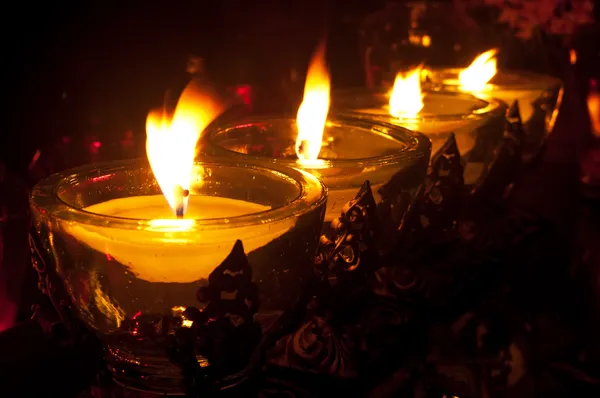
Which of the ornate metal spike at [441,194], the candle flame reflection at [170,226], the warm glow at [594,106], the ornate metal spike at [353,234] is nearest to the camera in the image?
the candle flame reflection at [170,226]

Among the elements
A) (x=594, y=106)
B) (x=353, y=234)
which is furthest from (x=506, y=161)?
(x=594, y=106)

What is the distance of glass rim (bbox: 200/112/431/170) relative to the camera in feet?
1.60

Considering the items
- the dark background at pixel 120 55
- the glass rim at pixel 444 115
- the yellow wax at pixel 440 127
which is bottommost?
the yellow wax at pixel 440 127

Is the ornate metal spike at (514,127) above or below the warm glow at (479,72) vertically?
below

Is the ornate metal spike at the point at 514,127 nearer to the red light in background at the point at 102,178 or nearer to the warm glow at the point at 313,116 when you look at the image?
the warm glow at the point at 313,116

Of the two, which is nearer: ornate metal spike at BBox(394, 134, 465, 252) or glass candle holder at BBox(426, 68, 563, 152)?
ornate metal spike at BBox(394, 134, 465, 252)

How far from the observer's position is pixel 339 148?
0.63 metres

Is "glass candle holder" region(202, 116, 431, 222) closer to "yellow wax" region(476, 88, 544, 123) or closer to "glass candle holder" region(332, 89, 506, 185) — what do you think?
"glass candle holder" region(332, 89, 506, 185)

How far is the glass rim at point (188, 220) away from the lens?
35 cm

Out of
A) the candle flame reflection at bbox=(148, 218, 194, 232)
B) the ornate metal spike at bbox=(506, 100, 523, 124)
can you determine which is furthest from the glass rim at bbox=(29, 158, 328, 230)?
the ornate metal spike at bbox=(506, 100, 523, 124)

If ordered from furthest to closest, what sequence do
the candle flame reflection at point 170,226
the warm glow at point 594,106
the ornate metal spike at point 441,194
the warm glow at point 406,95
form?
the warm glow at point 594,106, the warm glow at point 406,95, the ornate metal spike at point 441,194, the candle flame reflection at point 170,226

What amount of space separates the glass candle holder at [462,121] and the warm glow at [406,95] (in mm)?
27

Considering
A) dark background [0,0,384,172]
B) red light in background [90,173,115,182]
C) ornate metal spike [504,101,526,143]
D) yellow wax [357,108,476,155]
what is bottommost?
ornate metal spike [504,101,526,143]

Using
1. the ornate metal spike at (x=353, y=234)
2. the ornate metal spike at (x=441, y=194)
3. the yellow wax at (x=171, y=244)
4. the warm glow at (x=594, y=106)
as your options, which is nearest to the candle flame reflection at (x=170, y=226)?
the yellow wax at (x=171, y=244)
